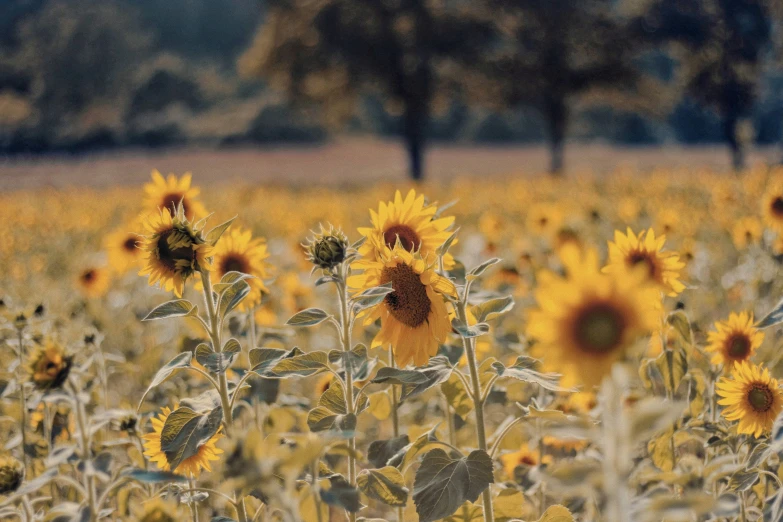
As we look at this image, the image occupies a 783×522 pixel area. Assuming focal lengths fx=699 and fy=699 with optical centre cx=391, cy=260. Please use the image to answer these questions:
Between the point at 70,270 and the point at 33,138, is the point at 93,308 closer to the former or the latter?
the point at 70,270

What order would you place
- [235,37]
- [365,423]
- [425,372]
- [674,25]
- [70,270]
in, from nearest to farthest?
[425,372], [365,423], [70,270], [674,25], [235,37]

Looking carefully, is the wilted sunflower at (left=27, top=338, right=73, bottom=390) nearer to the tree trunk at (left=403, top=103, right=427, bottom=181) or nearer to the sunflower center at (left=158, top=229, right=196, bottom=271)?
the sunflower center at (left=158, top=229, right=196, bottom=271)

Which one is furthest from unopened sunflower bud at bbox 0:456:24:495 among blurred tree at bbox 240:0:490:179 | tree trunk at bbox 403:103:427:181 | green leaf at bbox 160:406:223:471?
blurred tree at bbox 240:0:490:179

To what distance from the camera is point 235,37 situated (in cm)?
9519

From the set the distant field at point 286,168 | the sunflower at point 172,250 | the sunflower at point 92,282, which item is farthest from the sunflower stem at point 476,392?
the distant field at point 286,168

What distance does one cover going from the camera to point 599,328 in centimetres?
82

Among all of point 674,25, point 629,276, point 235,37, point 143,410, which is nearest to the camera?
point 629,276

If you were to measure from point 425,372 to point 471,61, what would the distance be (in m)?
20.3

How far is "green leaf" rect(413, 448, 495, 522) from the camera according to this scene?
111 cm

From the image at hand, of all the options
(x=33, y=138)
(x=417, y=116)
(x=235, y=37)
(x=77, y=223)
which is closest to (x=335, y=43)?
(x=417, y=116)

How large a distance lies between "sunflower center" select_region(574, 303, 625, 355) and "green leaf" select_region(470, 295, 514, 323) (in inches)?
16.6

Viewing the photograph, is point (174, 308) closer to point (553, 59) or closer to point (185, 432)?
point (185, 432)

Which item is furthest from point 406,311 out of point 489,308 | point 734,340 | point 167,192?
point 167,192

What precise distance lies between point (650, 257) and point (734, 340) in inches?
15.4
